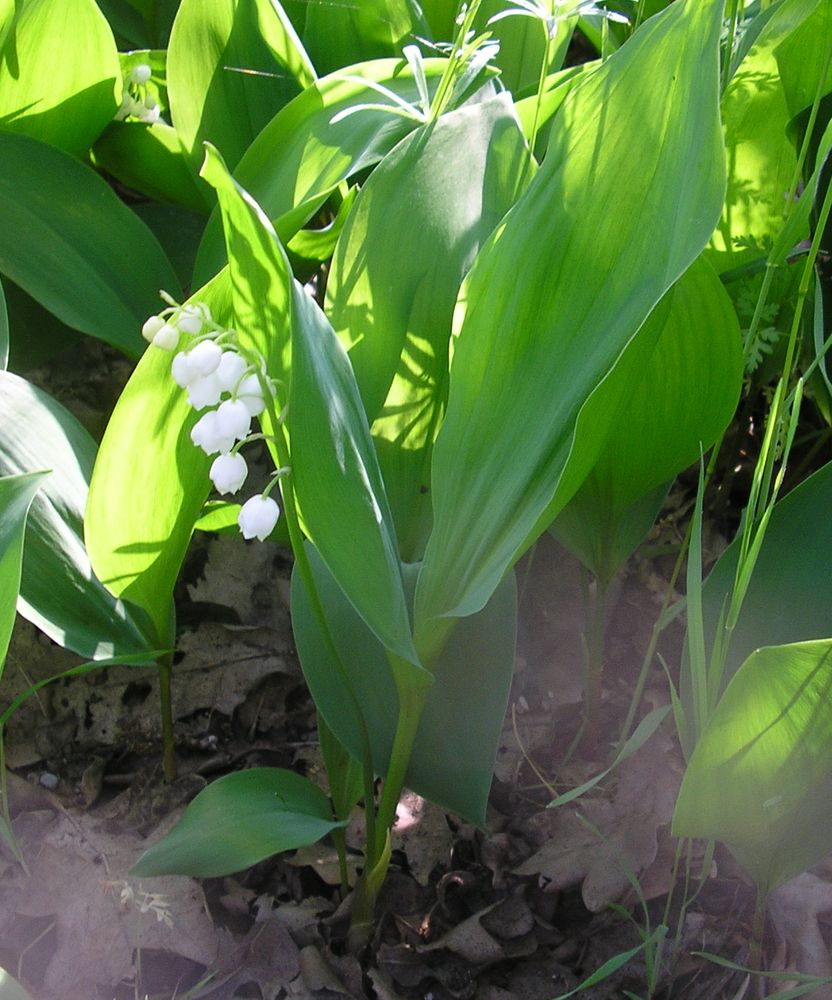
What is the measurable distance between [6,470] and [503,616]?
1.68ft

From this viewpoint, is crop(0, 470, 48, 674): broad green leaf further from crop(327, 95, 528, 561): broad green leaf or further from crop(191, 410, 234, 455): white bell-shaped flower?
crop(327, 95, 528, 561): broad green leaf

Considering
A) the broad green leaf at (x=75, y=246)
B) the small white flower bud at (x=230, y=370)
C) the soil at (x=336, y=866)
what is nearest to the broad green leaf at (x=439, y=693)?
the soil at (x=336, y=866)

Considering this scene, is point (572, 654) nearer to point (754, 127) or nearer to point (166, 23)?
point (754, 127)

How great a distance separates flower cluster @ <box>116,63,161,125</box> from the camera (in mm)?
1330

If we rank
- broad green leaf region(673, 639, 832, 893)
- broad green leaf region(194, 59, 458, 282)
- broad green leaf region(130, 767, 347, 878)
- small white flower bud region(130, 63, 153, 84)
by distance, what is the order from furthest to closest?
small white flower bud region(130, 63, 153, 84) < broad green leaf region(194, 59, 458, 282) < broad green leaf region(130, 767, 347, 878) < broad green leaf region(673, 639, 832, 893)

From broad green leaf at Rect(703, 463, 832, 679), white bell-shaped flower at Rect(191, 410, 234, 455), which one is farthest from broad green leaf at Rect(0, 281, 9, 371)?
broad green leaf at Rect(703, 463, 832, 679)

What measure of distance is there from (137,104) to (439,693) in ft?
3.03

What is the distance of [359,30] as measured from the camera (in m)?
1.35

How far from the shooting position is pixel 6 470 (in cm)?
97

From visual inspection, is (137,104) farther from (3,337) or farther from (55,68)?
(3,337)

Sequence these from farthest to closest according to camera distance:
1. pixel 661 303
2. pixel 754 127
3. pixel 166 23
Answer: pixel 166 23 < pixel 754 127 < pixel 661 303

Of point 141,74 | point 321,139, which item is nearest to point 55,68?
point 141,74

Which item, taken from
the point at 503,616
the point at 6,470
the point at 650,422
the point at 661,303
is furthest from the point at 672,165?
the point at 6,470

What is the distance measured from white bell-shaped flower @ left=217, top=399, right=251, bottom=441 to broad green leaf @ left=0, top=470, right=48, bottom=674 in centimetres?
16
